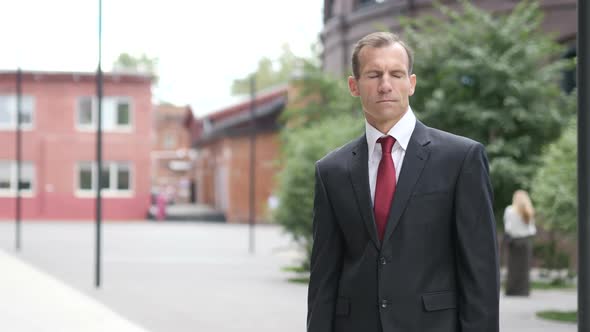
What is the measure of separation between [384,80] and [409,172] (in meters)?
0.34

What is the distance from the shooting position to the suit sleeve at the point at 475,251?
3424 mm

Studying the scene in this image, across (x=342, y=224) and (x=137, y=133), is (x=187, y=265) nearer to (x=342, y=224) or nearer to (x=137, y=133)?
(x=342, y=224)

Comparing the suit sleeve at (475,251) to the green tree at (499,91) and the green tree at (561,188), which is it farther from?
the green tree at (499,91)

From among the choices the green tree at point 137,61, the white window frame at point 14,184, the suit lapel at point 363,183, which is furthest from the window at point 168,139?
the suit lapel at point 363,183

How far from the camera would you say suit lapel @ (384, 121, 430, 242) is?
136 inches

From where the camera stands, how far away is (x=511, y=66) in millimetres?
20609

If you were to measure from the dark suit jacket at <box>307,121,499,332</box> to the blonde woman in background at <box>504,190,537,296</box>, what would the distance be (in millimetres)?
13220

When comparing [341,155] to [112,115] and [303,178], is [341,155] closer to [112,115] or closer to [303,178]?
[303,178]

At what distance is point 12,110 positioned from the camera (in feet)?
167

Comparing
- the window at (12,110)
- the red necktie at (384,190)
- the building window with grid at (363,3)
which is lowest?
the red necktie at (384,190)
